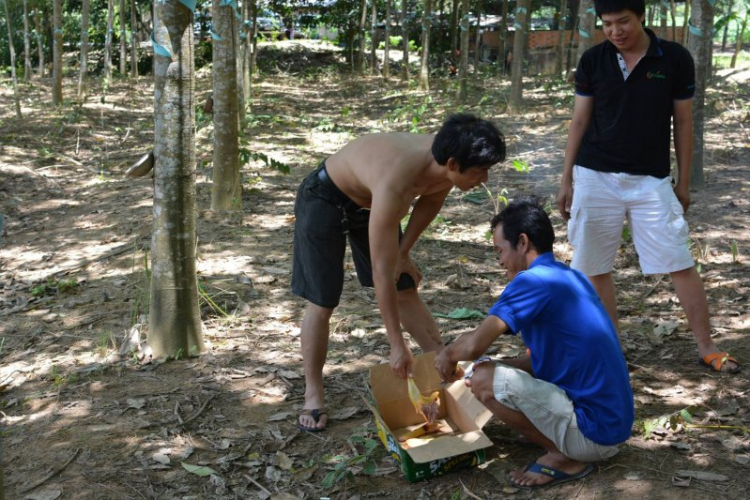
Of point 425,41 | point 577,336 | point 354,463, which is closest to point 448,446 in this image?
point 354,463

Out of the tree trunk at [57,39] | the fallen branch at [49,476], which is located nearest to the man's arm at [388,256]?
the fallen branch at [49,476]

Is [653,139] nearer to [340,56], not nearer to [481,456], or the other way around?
[481,456]

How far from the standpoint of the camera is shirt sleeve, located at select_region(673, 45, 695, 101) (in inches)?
138

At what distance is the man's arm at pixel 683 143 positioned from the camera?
3598mm

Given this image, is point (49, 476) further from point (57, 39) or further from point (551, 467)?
point (57, 39)

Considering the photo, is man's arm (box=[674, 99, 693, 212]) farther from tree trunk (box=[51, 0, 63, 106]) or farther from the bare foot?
tree trunk (box=[51, 0, 63, 106])

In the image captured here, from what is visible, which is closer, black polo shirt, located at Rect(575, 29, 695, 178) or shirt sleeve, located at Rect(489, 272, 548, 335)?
shirt sleeve, located at Rect(489, 272, 548, 335)

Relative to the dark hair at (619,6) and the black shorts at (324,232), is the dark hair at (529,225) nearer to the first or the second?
the black shorts at (324,232)

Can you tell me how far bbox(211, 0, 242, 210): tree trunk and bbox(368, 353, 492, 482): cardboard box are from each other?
4066 mm

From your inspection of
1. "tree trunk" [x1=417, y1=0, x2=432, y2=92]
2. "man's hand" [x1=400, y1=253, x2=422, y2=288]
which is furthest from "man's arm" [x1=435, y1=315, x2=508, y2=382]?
"tree trunk" [x1=417, y1=0, x2=432, y2=92]

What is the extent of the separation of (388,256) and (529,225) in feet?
1.84

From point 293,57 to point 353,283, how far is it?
23.2 m

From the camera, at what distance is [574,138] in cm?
379

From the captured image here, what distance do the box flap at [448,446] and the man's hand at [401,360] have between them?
320mm
